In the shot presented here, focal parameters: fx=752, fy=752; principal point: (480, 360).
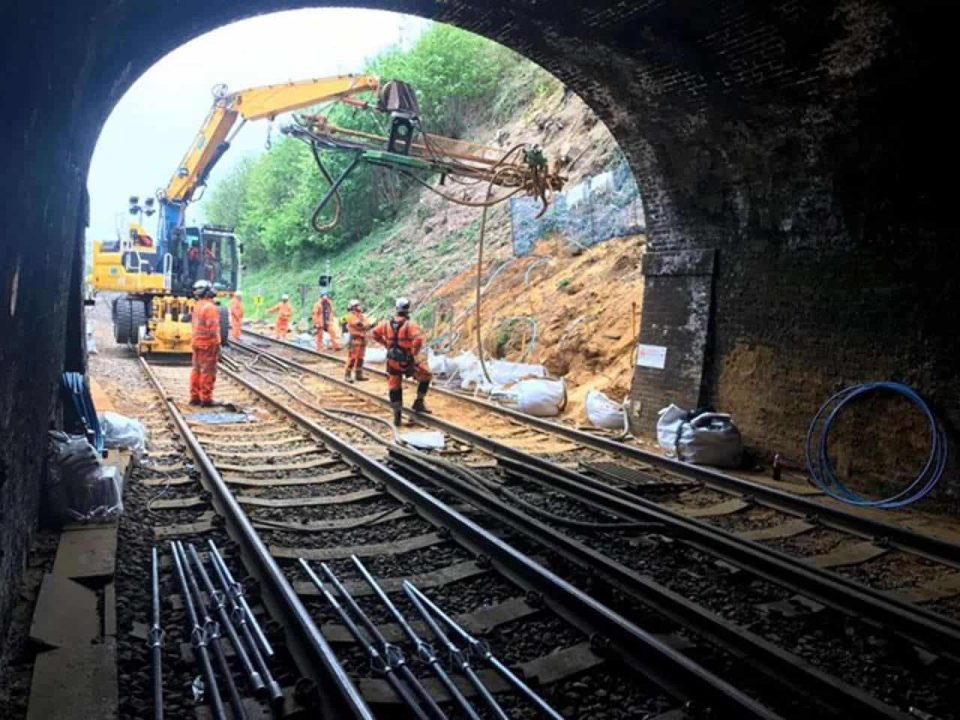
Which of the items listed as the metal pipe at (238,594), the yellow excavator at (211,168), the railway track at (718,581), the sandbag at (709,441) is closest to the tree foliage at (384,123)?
the yellow excavator at (211,168)

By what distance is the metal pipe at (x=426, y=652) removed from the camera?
127 inches

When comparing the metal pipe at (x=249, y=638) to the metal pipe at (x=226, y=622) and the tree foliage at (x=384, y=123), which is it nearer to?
the metal pipe at (x=226, y=622)

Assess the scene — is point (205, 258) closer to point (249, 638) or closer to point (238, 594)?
point (238, 594)

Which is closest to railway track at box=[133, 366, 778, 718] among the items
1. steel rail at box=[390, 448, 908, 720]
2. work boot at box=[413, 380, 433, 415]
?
steel rail at box=[390, 448, 908, 720]

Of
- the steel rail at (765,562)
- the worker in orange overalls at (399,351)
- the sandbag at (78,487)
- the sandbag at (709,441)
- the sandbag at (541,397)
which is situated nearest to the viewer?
the steel rail at (765,562)

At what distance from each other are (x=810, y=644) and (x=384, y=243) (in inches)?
1149

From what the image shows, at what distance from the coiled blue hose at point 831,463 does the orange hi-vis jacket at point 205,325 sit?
7.84 metres

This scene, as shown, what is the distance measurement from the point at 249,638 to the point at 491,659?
1.21 m

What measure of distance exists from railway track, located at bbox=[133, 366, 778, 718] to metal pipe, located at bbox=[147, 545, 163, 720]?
0.56 metres

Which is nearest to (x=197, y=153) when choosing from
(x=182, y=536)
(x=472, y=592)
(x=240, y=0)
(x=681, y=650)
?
(x=240, y=0)

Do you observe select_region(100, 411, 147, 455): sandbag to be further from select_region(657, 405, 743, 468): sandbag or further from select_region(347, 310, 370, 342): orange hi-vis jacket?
select_region(347, 310, 370, 342): orange hi-vis jacket

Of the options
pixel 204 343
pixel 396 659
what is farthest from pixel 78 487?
pixel 204 343

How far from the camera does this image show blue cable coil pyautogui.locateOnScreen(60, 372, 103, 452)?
6785mm

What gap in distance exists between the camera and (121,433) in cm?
766
